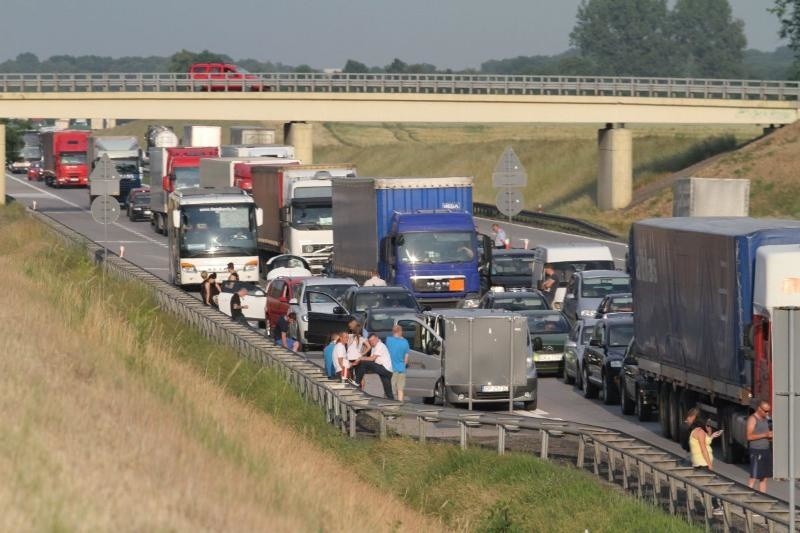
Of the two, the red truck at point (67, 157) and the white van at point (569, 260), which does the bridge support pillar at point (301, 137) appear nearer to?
the red truck at point (67, 157)

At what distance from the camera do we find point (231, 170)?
62719mm

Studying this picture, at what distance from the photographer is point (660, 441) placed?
2508 cm

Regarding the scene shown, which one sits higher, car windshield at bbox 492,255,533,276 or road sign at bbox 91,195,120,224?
road sign at bbox 91,195,120,224

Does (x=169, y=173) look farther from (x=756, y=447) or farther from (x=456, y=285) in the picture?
(x=756, y=447)

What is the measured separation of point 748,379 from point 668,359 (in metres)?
3.70

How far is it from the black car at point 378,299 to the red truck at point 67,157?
232 feet

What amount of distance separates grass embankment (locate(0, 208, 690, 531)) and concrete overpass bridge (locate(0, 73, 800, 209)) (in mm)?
55543

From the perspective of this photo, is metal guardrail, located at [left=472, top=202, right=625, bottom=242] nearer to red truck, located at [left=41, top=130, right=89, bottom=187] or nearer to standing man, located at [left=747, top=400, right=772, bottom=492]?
red truck, located at [left=41, top=130, right=89, bottom=187]

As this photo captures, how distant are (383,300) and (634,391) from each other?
830cm

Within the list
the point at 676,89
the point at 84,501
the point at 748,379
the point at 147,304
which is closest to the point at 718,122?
the point at 676,89

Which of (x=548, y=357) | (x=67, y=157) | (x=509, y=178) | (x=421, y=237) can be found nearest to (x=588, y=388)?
(x=548, y=357)

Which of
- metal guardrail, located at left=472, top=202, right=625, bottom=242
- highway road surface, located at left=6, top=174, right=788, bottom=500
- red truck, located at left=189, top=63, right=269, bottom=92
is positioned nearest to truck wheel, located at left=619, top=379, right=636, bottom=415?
highway road surface, located at left=6, top=174, right=788, bottom=500

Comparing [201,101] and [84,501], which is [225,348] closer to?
[84,501]

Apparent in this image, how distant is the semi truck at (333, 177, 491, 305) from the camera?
40.0 m
